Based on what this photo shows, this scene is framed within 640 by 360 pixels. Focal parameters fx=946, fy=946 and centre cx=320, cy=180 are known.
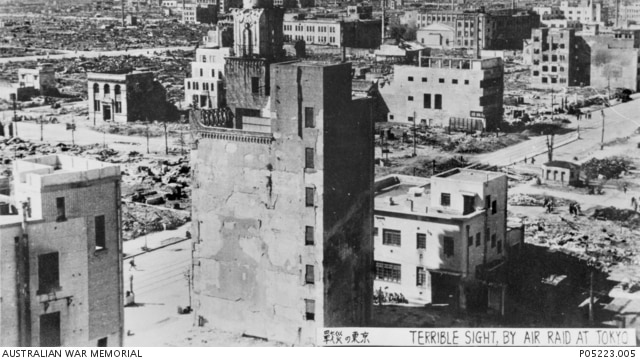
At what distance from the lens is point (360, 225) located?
97.0ft

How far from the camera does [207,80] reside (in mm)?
73375

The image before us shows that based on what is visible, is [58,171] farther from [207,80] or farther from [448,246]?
[207,80]

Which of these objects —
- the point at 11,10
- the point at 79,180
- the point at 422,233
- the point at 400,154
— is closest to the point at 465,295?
the point at 422,233

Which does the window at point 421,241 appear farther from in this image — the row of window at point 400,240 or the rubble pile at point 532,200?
the rubble pile at point 532,200

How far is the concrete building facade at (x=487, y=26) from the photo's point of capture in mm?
93312

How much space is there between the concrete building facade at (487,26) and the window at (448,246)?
61510mm

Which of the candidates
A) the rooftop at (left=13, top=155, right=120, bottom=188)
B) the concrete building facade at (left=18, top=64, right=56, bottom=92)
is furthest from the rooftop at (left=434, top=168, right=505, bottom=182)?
the concrete building facade at (left=18, top=64, right=56, bottom=92)

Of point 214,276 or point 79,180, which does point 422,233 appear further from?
point 79,180

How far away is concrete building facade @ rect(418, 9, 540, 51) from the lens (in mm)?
93312

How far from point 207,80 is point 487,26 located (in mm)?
35355

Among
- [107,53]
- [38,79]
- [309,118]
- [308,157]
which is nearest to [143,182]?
[308,157]

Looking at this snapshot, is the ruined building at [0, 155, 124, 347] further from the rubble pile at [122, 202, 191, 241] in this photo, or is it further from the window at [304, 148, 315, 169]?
the rubble pile at [122, 202, 191, 241]

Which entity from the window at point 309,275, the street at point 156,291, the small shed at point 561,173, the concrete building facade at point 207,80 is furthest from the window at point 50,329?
the concrete building facade at point 207,80

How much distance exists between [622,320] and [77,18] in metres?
80.3
